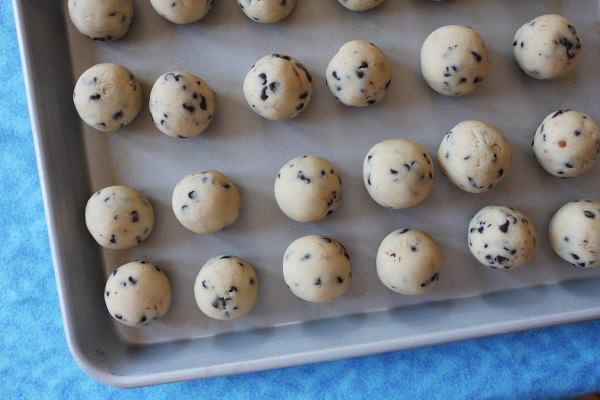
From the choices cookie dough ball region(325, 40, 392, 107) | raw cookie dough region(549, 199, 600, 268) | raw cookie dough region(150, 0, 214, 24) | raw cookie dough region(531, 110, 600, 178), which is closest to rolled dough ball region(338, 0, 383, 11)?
cookie dough ball region(325, 40, 392, 107)

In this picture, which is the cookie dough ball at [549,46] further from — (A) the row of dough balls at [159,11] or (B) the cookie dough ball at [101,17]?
(B) the cookie dough ball at [101,17]

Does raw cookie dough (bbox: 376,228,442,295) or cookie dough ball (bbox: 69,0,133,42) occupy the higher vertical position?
cookie dough ball (bbox: 69,0,133,42)

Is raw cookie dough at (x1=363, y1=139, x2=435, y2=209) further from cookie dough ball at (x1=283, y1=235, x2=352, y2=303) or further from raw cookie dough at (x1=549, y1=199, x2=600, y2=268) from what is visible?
raw cookie dough at (x1=549, y1=199, x2=600, y2=268)

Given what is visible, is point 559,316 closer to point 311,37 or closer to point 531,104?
point 531,104

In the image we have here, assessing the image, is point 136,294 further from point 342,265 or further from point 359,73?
point 359,73

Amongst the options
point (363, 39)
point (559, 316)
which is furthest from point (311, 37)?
point (559, 316)

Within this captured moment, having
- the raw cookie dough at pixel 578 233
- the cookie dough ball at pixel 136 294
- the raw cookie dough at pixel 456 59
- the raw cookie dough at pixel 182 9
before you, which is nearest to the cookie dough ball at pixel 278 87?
the raw cookie dough at pixel 182 9
